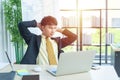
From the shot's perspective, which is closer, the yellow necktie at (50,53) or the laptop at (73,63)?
the laptop at (73,63)

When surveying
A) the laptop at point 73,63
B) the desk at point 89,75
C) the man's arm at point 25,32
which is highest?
the man's arm at point 25,32

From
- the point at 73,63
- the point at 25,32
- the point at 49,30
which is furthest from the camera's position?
the point at 25,32

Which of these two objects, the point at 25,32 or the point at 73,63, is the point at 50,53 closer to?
the point at 25,32

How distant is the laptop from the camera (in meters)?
1.92

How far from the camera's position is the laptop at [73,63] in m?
1.92

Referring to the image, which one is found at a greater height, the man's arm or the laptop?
the man's arm

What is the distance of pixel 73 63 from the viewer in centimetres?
197

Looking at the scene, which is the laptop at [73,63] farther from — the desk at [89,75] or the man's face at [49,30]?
the man's face at [49,30]

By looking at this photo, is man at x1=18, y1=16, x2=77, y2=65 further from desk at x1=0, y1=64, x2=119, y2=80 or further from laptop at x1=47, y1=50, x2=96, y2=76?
laptop at x1=47, y1=50, x2=96, y2=76

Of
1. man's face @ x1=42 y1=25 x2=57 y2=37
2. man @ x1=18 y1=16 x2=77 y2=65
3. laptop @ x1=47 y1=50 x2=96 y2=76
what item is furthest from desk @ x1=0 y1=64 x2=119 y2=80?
man's face @ x1=42 y1=25 x2=57 y2=37

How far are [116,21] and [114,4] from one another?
14.0 inches

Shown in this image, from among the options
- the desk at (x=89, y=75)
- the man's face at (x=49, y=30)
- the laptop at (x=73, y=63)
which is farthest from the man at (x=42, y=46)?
the laptop at (x=73, y=63)

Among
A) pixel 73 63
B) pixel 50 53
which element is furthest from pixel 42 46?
pixel 73 63

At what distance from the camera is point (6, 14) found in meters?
4.05
